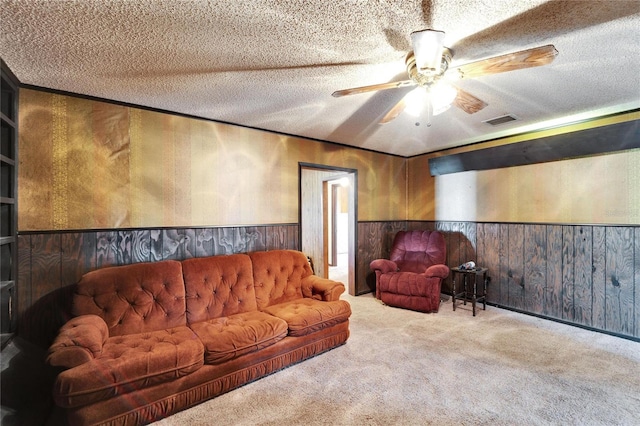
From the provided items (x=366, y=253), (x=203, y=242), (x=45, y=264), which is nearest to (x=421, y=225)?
(x=366, y=253)

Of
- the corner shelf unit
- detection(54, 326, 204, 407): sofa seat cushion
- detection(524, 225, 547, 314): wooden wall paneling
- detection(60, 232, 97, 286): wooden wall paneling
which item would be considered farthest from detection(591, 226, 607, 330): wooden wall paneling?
the corner shelf unit

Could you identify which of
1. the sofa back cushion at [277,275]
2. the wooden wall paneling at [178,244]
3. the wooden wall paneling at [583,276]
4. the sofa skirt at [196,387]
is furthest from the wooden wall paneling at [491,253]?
the wooden wall paneling at [178,244]

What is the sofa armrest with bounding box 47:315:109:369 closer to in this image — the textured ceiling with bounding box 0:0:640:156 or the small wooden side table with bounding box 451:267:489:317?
the textured ceiling with bounding box 0:0:640:156

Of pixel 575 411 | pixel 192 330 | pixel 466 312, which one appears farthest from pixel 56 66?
pixel 466 312

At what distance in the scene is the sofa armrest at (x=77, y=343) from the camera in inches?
67.6

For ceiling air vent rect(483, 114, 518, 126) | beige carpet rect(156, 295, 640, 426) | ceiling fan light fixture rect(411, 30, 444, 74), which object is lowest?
beige carpet rect(156, 295, 640, 426)

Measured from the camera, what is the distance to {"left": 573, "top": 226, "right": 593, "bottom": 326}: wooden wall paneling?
11.0ft

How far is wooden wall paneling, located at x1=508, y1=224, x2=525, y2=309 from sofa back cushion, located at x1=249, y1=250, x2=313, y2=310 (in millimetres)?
2784

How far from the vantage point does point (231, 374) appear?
222cm

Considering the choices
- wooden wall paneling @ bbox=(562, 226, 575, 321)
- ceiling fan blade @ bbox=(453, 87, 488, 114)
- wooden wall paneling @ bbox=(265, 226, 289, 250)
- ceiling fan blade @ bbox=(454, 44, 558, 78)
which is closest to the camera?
ceiling fan blade @ bbox=(454, 44, 558, 78)

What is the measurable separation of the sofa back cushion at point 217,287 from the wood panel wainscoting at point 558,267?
225 centimetres

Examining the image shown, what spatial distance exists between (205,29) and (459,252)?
4.46 m

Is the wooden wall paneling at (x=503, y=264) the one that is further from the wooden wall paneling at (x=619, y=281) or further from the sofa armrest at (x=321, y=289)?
the sofa armrest at (x=321, y=289)

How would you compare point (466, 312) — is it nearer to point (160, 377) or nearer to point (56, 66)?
point (160, 377)
